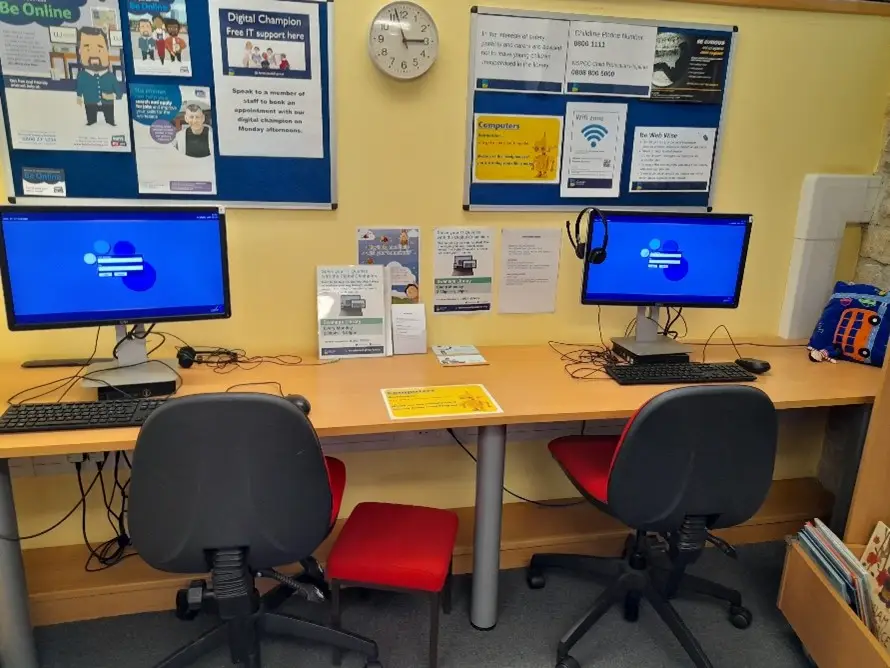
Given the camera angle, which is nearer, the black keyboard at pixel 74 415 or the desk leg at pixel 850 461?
the black keyboard at pixel 74 415

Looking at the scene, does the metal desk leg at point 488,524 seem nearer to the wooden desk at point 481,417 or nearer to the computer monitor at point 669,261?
the wooden desk at point 481,417

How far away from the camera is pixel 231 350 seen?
2213 millimetres

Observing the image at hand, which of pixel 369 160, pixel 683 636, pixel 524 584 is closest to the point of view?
pixel 683 636

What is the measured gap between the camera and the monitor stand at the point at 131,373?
1.78 meters

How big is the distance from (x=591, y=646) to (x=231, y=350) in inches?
60.0

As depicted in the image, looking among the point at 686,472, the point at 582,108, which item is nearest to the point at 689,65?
the point at 582,108

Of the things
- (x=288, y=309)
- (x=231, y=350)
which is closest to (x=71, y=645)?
(x=231, y=350)

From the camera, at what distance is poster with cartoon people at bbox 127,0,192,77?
189cm

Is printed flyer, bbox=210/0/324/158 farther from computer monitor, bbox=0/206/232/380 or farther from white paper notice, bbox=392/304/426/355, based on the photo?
white paper notice, bbox=392/304/426/355

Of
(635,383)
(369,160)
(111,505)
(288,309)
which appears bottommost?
(111,505)

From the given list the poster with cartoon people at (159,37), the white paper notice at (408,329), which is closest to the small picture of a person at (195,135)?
the poster with cartoon people at (159,37)

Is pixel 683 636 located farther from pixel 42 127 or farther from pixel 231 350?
pixel 42 127

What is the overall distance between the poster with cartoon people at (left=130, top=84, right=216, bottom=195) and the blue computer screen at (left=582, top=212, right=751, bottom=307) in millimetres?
1306

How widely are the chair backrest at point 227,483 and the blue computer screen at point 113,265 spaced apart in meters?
0.65
